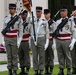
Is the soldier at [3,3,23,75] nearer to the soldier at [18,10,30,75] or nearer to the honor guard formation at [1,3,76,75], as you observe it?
the honor guard formation at [1,3,76,75]

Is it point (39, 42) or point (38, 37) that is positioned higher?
point (38, 37)

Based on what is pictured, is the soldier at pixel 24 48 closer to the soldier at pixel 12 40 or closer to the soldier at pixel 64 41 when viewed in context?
the soldier at pixel 12 40

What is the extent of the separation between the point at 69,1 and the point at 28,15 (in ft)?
66.7

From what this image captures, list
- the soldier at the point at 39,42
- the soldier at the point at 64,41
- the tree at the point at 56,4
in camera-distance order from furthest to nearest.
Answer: the tree at the point at 56,4 < the soldier at the point at 39,42 < the soldier at the point at 64,41

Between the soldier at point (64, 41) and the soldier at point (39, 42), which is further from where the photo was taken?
the soldier at point (39, 42)

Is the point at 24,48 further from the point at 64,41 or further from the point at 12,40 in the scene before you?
the point at 64,41

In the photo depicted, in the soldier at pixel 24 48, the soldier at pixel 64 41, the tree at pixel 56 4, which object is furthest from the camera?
the tree at pixel 56 4

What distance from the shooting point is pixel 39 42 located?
430 inches

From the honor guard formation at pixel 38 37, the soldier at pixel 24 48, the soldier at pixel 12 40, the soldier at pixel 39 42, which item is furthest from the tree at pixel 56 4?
the soldier at pixel 12 40

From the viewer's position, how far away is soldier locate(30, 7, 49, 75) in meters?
10.9

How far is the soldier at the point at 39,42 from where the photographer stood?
1091 cm

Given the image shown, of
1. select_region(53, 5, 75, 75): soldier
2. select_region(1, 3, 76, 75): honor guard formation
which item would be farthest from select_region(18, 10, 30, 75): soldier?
select_region(53, 5, 75, 75): soldier

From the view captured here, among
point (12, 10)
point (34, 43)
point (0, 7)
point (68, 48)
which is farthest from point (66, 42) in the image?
point (0, 7)

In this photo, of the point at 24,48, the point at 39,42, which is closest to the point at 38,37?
the point at 39,42
